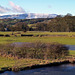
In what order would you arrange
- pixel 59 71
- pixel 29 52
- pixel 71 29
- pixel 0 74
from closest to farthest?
pixel 0 74 < pixel 59 71 < pixel 29 52 < pixel 71 29

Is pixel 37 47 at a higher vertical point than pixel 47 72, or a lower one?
higher

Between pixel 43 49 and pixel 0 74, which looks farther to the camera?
pixel 43 49

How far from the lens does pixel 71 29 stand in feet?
370

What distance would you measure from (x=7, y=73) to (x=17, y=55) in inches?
285

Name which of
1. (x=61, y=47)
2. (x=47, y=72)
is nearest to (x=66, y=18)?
(x=61, y=47)

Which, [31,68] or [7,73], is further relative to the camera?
[31,68]

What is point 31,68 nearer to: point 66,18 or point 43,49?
point 43,49

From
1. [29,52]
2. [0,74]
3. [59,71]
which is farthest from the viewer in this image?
[29,52]

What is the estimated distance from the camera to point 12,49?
98.7ft

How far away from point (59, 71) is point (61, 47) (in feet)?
21.9

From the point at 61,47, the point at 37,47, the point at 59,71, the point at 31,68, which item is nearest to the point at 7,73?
the point at 31,68

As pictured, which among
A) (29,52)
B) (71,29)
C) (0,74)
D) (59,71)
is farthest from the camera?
(71,29)

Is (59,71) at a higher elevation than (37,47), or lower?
lower

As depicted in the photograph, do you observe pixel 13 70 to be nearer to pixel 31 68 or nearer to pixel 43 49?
pixel 31 68
